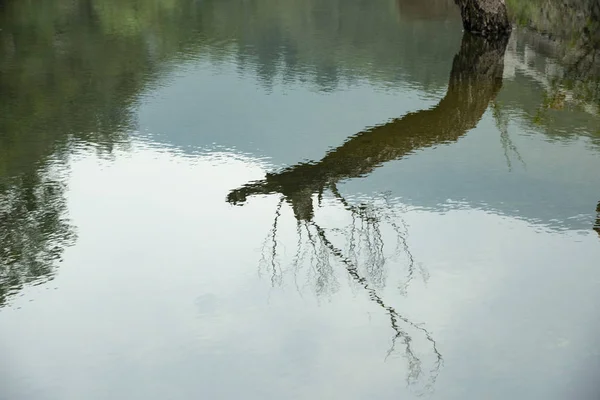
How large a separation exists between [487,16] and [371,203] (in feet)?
24.2

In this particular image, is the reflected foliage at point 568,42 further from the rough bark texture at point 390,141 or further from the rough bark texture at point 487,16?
the rough bark texture at point 390,141

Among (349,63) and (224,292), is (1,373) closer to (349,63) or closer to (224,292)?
(224,292)

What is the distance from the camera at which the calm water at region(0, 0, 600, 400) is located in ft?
12.5

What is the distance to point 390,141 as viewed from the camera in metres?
7.08

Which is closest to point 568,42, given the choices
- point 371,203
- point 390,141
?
point 390,141

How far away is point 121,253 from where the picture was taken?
4902mm

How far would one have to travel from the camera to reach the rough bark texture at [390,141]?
19.4 feet

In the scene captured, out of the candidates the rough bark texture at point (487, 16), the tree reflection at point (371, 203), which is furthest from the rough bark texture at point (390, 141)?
the rough bark texture at point (487, 16)

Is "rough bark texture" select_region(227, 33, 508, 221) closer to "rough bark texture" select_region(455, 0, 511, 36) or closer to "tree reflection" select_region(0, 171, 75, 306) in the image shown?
"tree reflection" select_region(0, 171, 75, 306)

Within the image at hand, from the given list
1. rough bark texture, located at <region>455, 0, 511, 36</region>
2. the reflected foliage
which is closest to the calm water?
the reflected foliage

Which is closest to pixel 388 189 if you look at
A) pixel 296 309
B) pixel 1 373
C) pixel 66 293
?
pixel 296 309

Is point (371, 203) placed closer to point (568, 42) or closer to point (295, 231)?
point (295, 231)

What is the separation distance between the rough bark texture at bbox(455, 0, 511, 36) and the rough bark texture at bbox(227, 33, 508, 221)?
2126 millimetres

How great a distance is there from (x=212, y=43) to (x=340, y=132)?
189 inches
